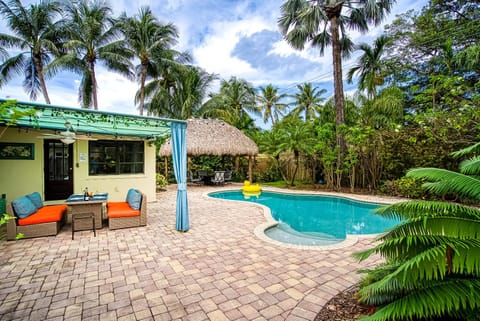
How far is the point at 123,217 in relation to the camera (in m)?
5.59

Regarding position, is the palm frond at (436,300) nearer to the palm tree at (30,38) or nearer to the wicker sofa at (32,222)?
the wicker sofa at (32,222)

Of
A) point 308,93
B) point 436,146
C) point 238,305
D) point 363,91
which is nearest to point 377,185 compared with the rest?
point 436,146

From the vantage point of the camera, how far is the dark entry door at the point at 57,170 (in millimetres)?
7578

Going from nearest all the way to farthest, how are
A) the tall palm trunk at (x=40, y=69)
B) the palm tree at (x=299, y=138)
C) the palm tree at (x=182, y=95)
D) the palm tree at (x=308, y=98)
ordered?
1. the palm tree at (x=299, y=138)
2. the tall palm trunk at (x=40, y=69)
3. the palm tree at (x=182, y=95)
4. the palm tree at (x=308, y=98)

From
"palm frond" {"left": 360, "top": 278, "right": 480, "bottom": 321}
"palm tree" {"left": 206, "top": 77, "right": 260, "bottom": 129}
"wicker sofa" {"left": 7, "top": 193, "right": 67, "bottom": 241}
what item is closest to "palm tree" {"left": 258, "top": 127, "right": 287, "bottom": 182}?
"palm tree" {"left": 206, "top": 77, "right": 260, "bottom": 129}

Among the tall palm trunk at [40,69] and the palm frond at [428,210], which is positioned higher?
the tall palm trunk at [40,69]

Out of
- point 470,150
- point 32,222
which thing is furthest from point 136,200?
point 470,150

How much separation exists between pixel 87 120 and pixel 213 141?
843 centimetres

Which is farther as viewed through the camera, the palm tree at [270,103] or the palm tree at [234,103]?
the palm tree at [270,103]

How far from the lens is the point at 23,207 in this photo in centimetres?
485

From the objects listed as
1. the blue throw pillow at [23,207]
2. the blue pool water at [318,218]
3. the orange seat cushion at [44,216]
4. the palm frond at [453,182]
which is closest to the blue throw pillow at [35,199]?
the orange seat cushion at [44,216]

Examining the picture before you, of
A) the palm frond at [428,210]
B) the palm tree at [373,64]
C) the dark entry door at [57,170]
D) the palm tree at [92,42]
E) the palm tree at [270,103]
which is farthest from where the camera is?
the palm tree at [270,103]

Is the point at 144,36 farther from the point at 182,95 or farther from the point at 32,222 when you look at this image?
the point at 32,222

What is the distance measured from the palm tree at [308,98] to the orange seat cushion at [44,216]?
71.9ft
